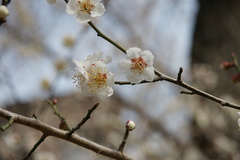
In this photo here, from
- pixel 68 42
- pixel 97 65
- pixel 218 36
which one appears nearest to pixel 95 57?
pixel 97 65

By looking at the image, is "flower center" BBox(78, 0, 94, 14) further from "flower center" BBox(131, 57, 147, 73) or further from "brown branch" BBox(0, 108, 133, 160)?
"brown branch" BBox(0, 108, 133, 160)

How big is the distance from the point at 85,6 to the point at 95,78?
196 millimetres

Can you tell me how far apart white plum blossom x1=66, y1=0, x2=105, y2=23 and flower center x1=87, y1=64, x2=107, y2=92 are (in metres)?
0.13

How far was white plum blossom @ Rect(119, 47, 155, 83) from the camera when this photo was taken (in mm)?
791

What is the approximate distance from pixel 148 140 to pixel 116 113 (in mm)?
647

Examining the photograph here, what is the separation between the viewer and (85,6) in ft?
2.87

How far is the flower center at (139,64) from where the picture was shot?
2.69 ft

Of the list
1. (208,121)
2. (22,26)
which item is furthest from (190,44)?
(22,26)

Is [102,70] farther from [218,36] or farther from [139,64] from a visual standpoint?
[218,36]

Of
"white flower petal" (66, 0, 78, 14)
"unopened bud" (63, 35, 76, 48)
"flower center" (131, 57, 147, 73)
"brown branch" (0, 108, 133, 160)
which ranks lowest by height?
"unopened bud" (63, 35, 76, 48)

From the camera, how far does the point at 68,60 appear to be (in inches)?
94.5

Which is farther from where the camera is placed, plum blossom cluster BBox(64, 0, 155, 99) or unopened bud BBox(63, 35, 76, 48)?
unopened bud BBox(63, 35, 76, 48)

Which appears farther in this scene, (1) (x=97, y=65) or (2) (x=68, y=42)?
(2) (x=68, y=42)

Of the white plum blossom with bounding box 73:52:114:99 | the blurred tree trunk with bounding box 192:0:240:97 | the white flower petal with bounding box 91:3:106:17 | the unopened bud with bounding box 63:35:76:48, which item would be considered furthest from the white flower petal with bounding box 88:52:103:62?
the blurred tree trunk with bounding box 192:0:240:97
